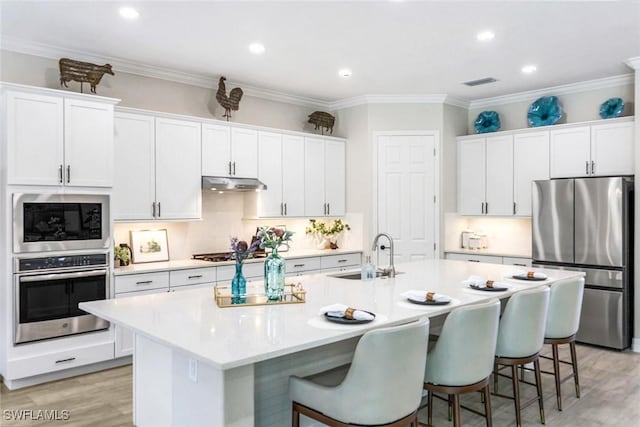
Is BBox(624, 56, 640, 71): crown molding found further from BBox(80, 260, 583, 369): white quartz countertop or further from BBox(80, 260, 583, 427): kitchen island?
BBox(80, 260, 583, 427): kitchen island

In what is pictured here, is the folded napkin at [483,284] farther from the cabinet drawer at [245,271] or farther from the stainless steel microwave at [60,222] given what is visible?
the stainless steel microwave at [60,222]

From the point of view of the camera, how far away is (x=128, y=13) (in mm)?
3670

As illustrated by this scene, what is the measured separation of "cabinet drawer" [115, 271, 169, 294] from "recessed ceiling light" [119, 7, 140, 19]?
217 centimetres

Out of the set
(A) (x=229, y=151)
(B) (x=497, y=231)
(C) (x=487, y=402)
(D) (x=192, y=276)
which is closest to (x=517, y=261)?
(B) (x=497, y=231)

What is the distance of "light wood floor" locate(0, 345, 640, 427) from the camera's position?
3305 mm

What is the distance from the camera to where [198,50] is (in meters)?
4.52

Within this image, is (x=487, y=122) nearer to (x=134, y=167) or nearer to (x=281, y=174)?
(x=281, y=174)

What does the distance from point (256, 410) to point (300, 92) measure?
4442 mm

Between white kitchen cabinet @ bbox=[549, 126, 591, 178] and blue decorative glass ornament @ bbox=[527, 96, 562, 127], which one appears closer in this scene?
white kitchen cabinet @ bbox=[549, 126, 591, 178]

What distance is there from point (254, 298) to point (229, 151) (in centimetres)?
279

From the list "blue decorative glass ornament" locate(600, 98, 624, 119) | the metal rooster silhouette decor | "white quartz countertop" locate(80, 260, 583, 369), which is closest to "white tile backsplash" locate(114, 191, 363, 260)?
the metal rooster silhouette decor

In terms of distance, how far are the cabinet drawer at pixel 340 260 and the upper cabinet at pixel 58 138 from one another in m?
2.70

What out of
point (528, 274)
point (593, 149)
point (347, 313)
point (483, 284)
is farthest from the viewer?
point (593, 149)

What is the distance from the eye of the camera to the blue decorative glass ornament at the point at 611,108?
5328mm
